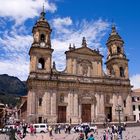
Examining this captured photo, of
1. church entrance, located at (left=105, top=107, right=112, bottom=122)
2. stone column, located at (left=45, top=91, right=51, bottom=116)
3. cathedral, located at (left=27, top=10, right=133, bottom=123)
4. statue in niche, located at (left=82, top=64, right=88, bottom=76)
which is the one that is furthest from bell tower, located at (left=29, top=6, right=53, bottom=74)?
church entrance, located at (left=105, top=107, right=112, bottom=122)

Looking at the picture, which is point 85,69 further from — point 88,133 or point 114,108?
point 88,133

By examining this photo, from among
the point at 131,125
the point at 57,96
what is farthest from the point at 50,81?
the point at 131,125

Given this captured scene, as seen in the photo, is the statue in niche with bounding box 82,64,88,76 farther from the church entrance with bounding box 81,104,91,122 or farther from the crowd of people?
the crowd of people

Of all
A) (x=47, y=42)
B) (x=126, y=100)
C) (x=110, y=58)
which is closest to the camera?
(x=47, y=42)

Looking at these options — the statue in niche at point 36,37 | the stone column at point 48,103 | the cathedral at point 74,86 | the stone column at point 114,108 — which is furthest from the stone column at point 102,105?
the statue in niche at point 36,37

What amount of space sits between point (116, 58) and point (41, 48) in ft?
53.8

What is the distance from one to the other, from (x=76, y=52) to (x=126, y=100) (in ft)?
46.6

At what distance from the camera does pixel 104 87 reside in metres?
50.1

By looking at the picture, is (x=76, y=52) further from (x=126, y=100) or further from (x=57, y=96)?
(x=126, y=100)

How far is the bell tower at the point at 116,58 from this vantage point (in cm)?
5338

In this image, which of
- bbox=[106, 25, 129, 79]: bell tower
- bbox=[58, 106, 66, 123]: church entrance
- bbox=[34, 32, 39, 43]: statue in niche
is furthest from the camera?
bbox=[106, 25, 129, 79]: bell tower

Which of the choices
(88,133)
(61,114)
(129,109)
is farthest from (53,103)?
(88,133)

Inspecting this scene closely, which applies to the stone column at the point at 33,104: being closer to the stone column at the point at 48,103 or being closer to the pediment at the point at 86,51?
the stone column at the point at 48,103

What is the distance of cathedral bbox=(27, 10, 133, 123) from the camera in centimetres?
4472
